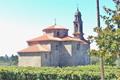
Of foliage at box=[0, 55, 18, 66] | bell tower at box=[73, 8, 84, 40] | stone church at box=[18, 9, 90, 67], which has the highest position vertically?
bell tower at box=[73, 8, 84, 40]

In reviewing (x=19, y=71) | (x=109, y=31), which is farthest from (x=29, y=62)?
(x=109, y=31)

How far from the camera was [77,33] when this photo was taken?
71.9 m

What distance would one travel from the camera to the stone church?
6638 cm

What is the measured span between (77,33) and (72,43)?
3282mm

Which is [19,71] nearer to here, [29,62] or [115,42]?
[115,42]

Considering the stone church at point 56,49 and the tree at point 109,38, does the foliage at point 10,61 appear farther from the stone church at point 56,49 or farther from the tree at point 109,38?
the tree at point 109,38

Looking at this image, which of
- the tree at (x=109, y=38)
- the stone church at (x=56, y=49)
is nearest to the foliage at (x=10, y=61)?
the stone church at (x=56, y=49)

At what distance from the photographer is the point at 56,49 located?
69.2 meters

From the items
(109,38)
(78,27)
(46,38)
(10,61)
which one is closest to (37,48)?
(46,38)

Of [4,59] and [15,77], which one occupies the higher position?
[15,77]

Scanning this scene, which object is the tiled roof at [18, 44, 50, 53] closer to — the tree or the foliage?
the foliage

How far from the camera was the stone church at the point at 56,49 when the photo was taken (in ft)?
218

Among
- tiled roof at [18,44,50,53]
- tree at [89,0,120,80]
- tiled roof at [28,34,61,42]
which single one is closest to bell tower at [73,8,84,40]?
tiled roof at [28,34,61,42]

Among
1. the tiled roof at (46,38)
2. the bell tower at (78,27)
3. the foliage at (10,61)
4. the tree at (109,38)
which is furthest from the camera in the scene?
the foliage at (10,61)
